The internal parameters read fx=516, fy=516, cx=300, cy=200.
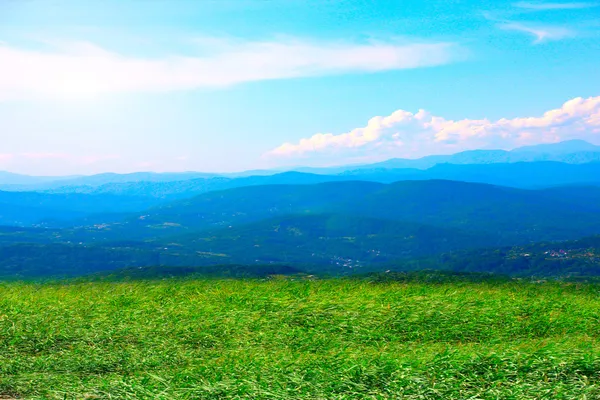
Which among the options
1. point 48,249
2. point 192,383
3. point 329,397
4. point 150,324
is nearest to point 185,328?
point 150,324

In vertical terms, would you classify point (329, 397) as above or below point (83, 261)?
above

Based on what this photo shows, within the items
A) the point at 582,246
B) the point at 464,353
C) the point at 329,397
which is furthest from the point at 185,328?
the point at 582,246

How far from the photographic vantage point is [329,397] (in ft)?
30.6

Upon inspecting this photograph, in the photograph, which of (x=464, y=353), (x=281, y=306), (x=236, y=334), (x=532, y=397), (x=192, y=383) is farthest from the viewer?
(x=281, y=306)

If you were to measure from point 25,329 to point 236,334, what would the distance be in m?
5.95

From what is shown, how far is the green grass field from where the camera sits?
9.83m

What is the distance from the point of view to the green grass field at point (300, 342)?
983 centimetres

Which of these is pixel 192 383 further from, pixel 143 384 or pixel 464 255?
pixel 464 255

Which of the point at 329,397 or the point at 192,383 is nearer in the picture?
the point at 329,397

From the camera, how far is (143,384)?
33.4 feet

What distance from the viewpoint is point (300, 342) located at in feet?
45.3

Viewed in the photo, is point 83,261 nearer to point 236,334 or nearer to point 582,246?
point 582,246

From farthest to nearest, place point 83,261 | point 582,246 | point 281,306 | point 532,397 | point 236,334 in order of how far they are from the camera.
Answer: point 83,261
point 582,246
point 281,306
point 236,334
point 532,397

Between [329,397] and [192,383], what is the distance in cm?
275
